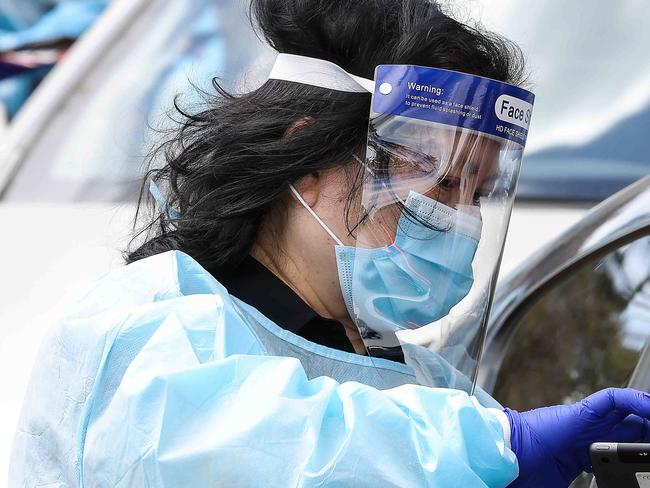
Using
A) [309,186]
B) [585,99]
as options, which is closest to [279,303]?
[309,186]

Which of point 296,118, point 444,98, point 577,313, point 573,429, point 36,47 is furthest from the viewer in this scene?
point 36,47

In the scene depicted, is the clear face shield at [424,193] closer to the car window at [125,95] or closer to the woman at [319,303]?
the woman at [319,303]

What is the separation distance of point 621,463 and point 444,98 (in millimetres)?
565

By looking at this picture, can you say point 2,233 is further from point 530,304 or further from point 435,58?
point 435,58

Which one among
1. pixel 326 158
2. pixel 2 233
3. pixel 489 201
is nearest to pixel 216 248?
pixel 326 158

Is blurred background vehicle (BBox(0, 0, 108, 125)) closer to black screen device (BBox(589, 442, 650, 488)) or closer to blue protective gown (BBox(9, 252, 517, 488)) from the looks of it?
blue protective gown (BBox(9, 252, 517, 488))

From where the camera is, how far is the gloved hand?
1439 millimetres

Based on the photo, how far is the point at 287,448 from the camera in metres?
1.36

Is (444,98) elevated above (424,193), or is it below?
above

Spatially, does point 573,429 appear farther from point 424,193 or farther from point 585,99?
point 585,99

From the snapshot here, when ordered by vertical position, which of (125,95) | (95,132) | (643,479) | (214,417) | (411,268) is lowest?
(643,479)

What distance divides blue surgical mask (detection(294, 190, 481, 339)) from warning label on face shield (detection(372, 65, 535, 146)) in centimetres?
12

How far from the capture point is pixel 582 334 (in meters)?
2.33

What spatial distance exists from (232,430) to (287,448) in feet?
0.22
